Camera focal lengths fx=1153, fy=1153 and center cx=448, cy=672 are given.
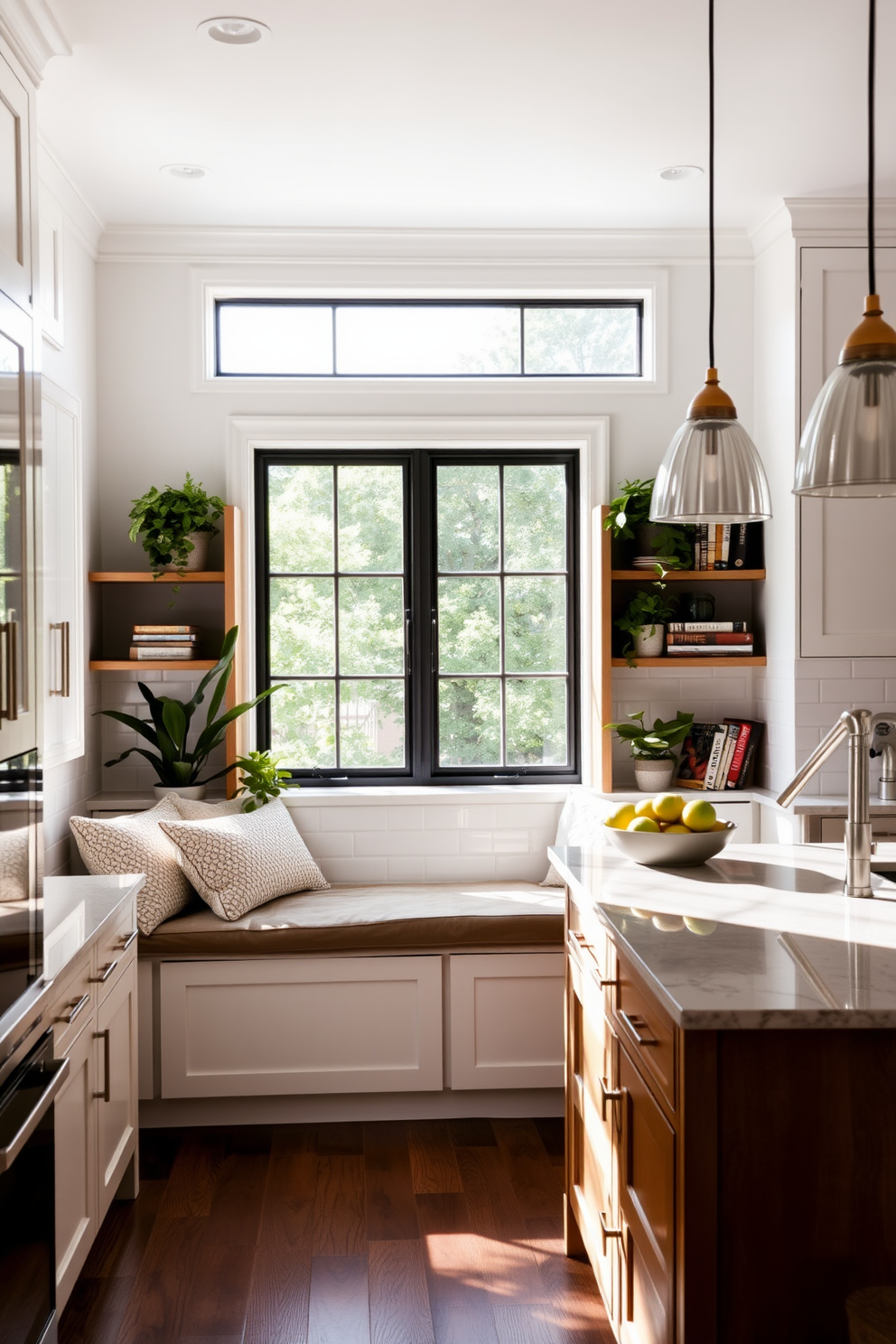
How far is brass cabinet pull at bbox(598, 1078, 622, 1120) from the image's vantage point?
219cm

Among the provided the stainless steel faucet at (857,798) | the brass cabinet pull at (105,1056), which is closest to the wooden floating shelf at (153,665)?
the brass cabinet pull at (105,1056)

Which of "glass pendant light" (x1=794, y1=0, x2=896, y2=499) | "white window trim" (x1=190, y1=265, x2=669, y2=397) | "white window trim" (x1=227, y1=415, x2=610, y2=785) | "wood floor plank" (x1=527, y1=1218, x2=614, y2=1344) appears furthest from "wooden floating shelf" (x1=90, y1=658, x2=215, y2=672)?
"glass pendant light" (x1=794, y1=0, x2=896, y2=499)

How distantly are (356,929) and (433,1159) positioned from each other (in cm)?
73

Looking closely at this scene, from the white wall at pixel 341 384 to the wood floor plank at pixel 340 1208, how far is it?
69.1 inches

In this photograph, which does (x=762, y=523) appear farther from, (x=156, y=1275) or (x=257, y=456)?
(x=156, y=1275)

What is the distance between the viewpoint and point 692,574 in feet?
14.2

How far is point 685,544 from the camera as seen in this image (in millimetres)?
4344

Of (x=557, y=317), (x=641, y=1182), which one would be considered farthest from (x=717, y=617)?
(x=641, y=1182)

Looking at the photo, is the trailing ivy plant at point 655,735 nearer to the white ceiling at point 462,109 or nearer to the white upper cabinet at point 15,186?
the white ceiling at point 462,109

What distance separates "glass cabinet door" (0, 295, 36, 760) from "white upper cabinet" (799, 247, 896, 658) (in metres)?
2.83

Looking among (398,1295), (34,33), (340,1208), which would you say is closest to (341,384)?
(34,33)

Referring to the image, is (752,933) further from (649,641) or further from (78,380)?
(78,380)

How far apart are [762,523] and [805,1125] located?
123 inches

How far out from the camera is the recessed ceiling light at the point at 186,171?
3.78m
